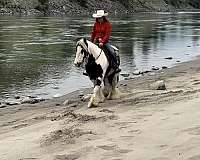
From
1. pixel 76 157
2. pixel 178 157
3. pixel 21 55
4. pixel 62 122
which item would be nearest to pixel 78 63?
pixel 62 122

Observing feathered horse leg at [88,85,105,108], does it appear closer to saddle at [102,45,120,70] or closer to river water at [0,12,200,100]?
saddle at [102,45,120,70]

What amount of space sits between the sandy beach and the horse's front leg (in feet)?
0.72

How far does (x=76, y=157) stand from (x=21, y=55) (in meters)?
24.5

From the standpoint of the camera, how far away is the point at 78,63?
13.9 metres

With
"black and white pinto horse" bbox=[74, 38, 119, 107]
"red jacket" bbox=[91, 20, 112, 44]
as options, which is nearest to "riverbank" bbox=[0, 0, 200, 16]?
"red jacket" bbox=[91, 20, 112, 44]

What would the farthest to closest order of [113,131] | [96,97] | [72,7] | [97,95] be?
[72,7] < [97,95] < [96,97] < [113,131]

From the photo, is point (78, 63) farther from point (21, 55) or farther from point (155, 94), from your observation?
point (21, 55)

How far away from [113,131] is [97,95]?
4.28 m

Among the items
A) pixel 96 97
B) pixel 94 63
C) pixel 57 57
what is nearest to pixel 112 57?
pixel 94 63

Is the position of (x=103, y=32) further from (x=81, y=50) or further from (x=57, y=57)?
(x=57, y=57)

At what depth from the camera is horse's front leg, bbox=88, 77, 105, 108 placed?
13953 millimetres

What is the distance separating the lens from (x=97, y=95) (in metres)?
14.3

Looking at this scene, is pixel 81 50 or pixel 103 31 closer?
pixel 81 50

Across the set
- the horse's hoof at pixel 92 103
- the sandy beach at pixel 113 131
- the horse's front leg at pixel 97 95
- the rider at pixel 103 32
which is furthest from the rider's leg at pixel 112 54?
the horse's hoof at pixel 92 103
